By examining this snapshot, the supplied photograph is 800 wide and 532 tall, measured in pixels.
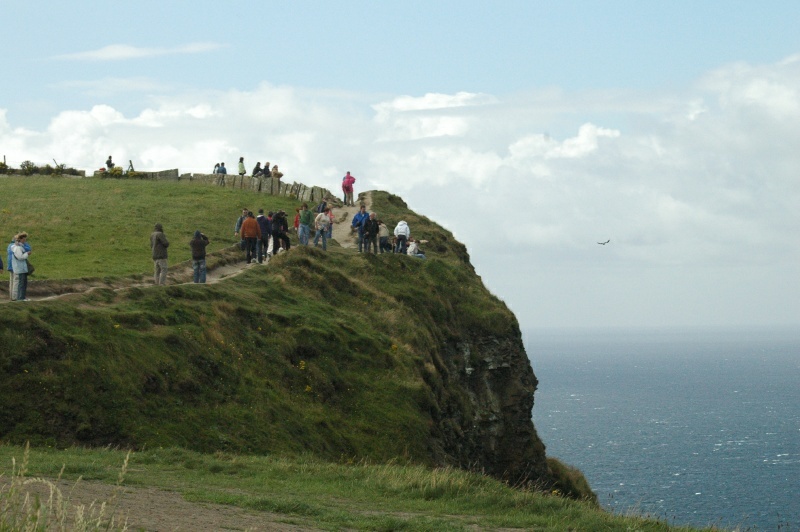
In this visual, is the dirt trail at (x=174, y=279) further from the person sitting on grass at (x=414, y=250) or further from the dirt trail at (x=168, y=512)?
the dirt trail at (x=168, y=512)

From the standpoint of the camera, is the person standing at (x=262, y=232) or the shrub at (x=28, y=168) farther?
the shrub at (x=28, y=168)

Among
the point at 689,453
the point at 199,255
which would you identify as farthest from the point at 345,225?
the point at 689,453

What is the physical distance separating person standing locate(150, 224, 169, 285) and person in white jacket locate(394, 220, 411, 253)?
18.9 meters

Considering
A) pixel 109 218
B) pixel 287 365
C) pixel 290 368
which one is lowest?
pixel 290 368

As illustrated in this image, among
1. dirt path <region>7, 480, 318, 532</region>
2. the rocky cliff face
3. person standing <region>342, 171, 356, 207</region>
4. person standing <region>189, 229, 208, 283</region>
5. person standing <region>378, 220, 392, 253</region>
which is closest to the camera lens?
dirt path <region>7, 480, 318, 532</region>

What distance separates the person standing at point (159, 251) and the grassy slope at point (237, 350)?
171cm

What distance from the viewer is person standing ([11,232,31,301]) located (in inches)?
1155

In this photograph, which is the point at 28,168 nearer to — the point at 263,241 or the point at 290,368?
the point at 263,241

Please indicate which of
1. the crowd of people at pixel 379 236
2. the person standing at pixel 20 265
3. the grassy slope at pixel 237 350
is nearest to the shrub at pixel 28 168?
the grassy slope at pixel 237 350

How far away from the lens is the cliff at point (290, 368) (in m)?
26.0

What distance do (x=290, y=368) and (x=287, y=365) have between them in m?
0.16

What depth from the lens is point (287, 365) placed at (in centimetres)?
3381

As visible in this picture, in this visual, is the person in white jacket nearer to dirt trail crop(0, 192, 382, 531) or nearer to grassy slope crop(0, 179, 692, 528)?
grassy slope crop(0, 179, 692, 528)

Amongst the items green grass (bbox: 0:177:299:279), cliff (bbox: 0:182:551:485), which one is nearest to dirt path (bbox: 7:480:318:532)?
cliff (bbox: 0:182:551:485)
